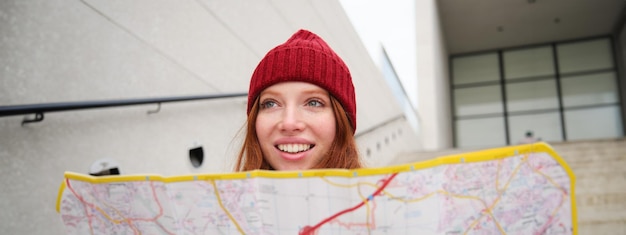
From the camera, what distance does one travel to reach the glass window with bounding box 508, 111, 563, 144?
13617 millimetres

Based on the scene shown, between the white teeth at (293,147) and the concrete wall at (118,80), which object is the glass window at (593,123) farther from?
the white teeth at (293,147)

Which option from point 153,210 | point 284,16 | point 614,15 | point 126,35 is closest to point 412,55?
point 614,15

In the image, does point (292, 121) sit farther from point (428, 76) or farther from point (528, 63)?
point (528, 63)

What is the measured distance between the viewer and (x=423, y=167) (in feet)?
2.55

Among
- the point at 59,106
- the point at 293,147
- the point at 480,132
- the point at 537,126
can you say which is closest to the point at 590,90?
the point at 537,126

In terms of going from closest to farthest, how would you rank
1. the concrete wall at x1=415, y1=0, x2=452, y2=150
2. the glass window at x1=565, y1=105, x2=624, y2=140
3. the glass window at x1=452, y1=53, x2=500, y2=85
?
the concrete wall at x1=415, y1=0, x2=452, y2=150 → the glass window at x1=565, y1=105, x2=624, y2=140 → the glass window at x1=452, y1=53, x2=500, y2=85

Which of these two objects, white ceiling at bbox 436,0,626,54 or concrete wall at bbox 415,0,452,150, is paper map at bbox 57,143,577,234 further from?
white ceiling at bbox 436,0,626,54

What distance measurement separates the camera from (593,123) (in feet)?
44.2

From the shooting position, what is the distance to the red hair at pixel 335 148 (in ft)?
4.24

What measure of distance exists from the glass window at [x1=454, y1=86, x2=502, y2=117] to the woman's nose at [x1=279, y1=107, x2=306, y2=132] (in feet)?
46.8

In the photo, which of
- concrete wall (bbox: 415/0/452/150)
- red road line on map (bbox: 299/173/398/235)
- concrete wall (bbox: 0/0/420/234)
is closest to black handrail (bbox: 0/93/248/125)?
concrete wall (bbox: 0/0/420/234)

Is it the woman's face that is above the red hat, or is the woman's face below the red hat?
below

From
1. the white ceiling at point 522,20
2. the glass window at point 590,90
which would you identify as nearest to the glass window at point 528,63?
the white ceiling at point 522,20

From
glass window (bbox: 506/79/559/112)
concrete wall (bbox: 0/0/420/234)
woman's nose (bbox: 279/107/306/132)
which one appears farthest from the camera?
glass window (bbox: 506/79/559/112)
